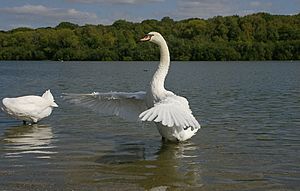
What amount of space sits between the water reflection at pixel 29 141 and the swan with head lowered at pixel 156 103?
4.14 ft

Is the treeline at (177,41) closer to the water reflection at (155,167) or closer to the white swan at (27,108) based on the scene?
the white swan at (27,108)

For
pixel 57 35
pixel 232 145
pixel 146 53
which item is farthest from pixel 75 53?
pixel 232 145

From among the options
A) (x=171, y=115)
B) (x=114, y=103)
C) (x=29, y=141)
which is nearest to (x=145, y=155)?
(x=114, y=103)

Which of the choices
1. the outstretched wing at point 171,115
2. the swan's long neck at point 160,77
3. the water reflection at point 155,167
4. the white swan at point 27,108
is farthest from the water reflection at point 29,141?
the outstretched wing at point 171,115

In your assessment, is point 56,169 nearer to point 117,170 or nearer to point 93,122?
point 117,170

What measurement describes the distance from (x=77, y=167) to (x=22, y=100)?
619 cm

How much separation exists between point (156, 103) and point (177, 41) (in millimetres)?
109789

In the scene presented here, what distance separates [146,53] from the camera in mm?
123375

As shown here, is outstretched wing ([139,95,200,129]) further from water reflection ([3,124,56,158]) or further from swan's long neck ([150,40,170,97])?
water reflection ([3,124,56,158])

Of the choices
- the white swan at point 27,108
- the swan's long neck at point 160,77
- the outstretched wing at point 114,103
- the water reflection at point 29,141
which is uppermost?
the swan's long neck at point 160,77

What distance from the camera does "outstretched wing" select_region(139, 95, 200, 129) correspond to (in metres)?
8.88

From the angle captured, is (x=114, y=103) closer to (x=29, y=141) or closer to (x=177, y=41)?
(x=29, y=141)

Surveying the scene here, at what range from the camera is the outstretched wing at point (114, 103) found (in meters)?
12.4

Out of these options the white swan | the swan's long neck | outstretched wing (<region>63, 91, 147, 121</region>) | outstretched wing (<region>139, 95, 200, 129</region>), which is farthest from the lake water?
the swan's long neck
